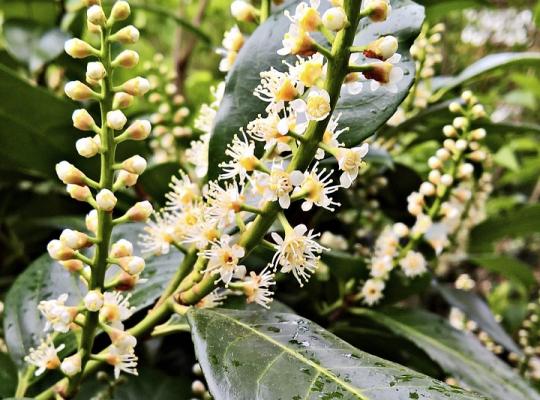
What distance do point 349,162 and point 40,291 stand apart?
54 centimetres

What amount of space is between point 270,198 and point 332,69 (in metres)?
0.14

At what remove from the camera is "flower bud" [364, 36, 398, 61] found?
1.86ft

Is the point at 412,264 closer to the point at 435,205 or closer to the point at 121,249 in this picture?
the point at 435,205

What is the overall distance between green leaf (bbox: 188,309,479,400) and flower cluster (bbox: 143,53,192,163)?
705 millimetres

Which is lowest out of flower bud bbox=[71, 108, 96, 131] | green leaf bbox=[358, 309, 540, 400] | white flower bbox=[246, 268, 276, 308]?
green leaf bbox=[358, 309, 540, 400]

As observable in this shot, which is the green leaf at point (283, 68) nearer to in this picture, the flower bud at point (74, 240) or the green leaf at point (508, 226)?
the flower bud at point (74, 240)

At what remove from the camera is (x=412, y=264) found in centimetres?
100

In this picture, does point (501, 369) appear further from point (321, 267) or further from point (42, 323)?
point (42, 323)

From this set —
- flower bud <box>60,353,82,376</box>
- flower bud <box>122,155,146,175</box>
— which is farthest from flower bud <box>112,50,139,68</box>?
flower bud <box>60,353,82,376</box>

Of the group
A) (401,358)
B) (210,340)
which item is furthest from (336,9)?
(401,358)

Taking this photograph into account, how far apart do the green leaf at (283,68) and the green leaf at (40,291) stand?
0.18 meters

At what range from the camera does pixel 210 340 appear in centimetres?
59

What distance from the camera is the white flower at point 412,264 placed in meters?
0.99

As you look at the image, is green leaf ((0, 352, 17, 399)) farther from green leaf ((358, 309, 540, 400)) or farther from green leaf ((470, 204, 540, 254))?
green leaf ((470, 204, 540, 254))
